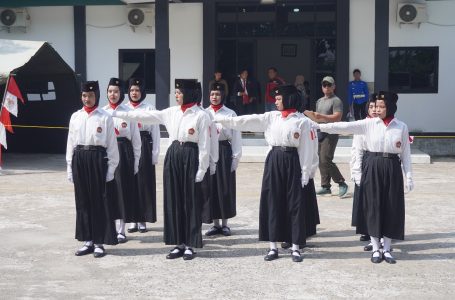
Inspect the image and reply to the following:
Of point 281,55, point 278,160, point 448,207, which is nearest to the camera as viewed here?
point 278,160

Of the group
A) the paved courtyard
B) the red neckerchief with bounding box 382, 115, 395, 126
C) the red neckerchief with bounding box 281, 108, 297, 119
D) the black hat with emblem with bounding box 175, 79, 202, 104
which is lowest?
the paved courtyard

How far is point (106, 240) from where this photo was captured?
28.3 feet

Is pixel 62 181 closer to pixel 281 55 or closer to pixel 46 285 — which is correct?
pixel 46 285

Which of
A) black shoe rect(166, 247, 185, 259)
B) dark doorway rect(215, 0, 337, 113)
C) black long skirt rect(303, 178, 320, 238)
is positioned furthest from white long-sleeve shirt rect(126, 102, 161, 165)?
dark doorway rect(215, 0, 337, 113)

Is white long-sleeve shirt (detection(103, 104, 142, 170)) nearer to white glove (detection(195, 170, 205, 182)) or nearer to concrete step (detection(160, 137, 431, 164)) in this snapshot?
white glove (detection(195, 170, 205, 182))

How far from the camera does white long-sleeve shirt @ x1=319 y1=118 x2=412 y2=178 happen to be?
8.48 meters

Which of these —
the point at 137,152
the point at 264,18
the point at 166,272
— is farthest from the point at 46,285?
the point at 264,18

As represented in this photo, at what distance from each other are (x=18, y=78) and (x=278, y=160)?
35.9 feet

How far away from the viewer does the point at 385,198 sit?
337 inches

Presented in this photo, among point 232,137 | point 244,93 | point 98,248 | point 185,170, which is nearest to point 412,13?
point 244,93

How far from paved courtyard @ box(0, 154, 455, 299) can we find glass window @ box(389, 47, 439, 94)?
8.49 m

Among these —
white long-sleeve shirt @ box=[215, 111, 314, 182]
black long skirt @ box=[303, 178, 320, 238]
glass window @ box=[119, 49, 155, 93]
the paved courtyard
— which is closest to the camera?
the paved courtyard

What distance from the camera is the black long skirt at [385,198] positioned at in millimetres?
8500

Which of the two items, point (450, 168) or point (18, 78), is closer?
point (450, 168)
